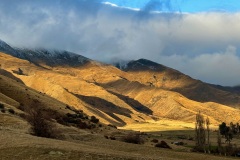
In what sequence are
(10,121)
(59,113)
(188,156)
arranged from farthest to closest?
(59,113)
(10,121)
(188,156)

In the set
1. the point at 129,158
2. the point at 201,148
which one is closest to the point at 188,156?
the point at 129,158

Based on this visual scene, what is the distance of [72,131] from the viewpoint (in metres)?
74.1

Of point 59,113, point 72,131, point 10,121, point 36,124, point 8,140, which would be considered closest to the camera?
point 8,140

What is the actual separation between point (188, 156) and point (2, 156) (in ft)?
84.0

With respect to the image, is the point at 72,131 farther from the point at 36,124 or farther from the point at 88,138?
the point at 36,124

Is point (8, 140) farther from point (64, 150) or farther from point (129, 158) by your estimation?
point (129, 158)

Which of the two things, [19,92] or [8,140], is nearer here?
[8,140]

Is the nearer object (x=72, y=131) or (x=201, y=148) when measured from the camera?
(x=72, y=131)

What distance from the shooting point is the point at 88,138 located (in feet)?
220

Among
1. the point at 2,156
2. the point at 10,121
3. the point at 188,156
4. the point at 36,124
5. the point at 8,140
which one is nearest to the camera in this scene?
the point at 2,156

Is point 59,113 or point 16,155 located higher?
point 59,113

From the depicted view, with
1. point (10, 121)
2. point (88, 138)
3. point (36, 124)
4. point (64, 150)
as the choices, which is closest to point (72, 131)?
point (88, 138)

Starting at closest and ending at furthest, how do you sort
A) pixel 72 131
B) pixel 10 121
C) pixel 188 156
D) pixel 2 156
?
pixel 2 156
pixel 188 156
pixel 10 121
pixel 72 131

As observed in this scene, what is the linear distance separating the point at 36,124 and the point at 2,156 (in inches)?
939
